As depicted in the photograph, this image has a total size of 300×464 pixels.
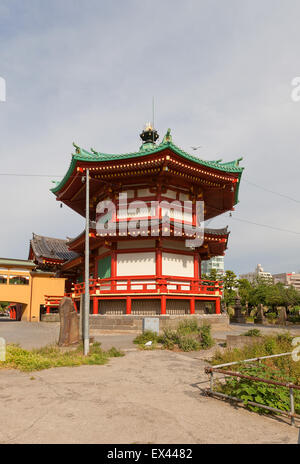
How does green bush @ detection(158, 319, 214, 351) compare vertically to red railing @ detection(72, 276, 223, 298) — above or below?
below

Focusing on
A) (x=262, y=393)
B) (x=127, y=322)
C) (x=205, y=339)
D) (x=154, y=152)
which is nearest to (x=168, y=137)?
(x=154, y=152)

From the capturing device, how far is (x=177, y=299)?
21047 millimetres

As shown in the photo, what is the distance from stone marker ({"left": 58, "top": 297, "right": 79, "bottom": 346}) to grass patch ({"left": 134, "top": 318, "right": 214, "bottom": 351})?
2815 millimetres

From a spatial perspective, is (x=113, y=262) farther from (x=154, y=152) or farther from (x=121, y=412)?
(x=121, y=412)

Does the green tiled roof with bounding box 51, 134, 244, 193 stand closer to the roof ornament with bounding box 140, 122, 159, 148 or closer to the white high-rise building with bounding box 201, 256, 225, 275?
the roof ornament with bounding box 140, 122, 159, 148

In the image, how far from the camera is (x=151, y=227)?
65.9 ft

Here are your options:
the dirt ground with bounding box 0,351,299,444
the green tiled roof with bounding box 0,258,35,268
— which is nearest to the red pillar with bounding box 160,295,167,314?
the dirt ground with bounding box 0,351,299,444

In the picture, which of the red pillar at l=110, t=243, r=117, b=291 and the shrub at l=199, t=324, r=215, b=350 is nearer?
the shrub at l=199, t=324, r=215, b=350

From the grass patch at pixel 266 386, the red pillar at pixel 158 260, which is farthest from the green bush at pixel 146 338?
the red pillar at pixel 158 260

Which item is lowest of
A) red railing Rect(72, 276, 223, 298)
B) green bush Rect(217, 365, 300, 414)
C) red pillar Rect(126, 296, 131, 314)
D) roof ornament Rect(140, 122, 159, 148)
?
green bush Rect(217, 365, 300, 414)

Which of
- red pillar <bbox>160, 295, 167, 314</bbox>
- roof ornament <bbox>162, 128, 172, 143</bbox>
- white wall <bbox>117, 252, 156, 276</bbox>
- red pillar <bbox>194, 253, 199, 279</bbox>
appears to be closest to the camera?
roof ornament <bbox>162, 128, 172, 143</bbox>

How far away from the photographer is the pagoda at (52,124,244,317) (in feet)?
65.3
